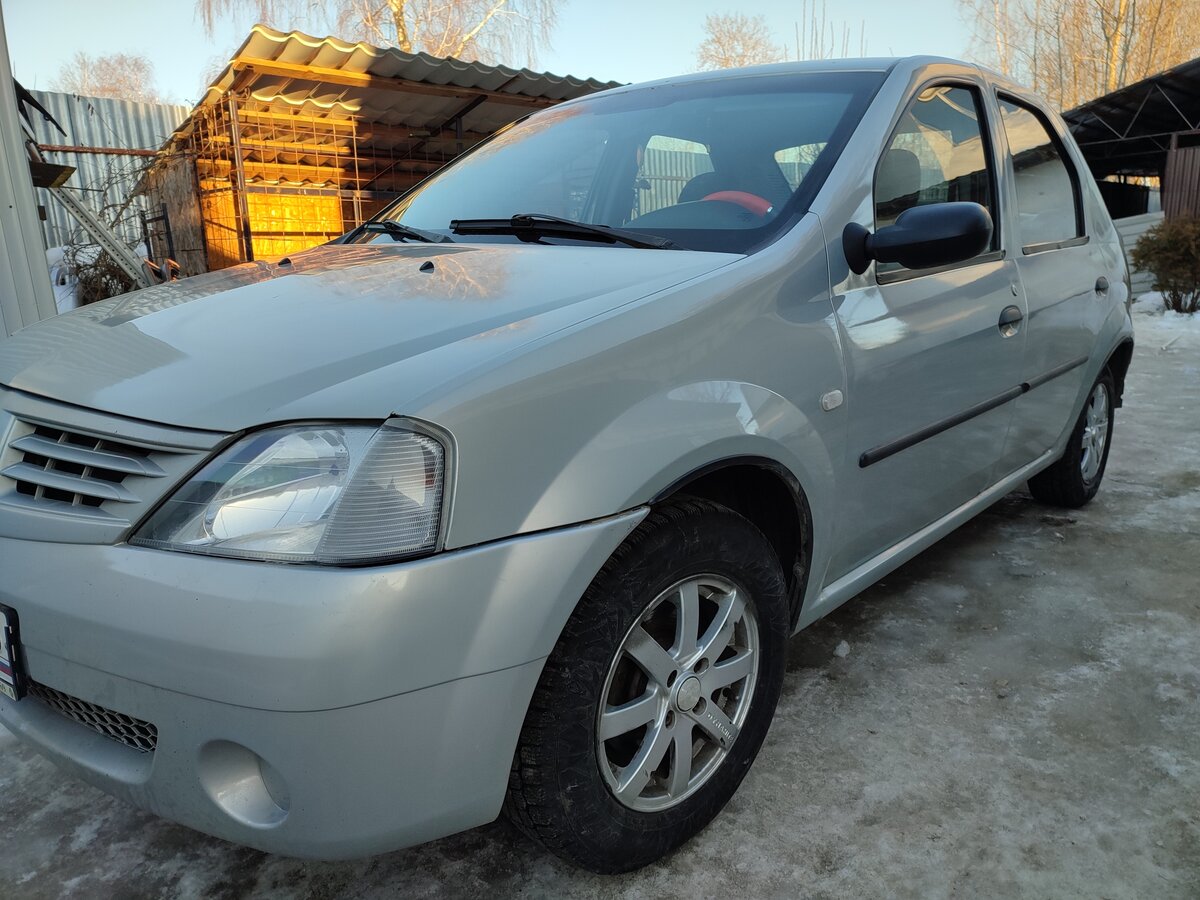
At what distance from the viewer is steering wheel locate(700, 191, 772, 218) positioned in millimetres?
1907

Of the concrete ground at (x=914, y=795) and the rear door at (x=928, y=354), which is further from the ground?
the rear door at (x=928, y=354)

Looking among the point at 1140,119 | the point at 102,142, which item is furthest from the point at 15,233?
the point at 1140,119

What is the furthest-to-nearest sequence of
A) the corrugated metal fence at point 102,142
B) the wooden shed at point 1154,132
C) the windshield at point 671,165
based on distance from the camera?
the wooden shed at point 1154,132 → the corrugated metal fence at point 102,142 → the windshield at point 671,165

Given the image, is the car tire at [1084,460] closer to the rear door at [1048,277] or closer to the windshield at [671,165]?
the rear door at [1048,277]

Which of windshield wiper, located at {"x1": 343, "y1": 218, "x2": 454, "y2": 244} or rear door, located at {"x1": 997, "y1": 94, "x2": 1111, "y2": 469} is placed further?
rear door, located at {"x1": 997, "y1": 94, "x2": 1111, "y2": 469}

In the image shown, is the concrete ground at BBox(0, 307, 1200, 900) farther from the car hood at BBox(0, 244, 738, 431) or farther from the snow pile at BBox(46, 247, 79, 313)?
the snow pile at BBox(46, 247, 79, 313)

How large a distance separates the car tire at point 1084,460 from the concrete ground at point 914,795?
2.18 ft

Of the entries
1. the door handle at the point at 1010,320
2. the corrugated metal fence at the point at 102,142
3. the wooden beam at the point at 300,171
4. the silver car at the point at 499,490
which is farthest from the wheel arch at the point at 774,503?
the corrugated metal fence at the point at 102,142

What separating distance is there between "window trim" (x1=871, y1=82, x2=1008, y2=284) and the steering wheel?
271 mm

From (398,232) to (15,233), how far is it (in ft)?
8.79

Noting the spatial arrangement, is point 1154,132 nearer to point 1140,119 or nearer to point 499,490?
point 1140,119

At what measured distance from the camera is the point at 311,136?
9.02 m

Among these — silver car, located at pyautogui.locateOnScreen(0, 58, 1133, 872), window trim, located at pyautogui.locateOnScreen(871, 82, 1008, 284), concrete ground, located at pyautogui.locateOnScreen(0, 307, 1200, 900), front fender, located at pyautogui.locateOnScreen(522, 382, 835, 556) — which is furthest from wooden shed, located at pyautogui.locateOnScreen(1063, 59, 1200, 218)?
front fender, located at pyautogui.locateOnScreen(522, 382, 835, 556)

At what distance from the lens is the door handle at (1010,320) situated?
244cm
